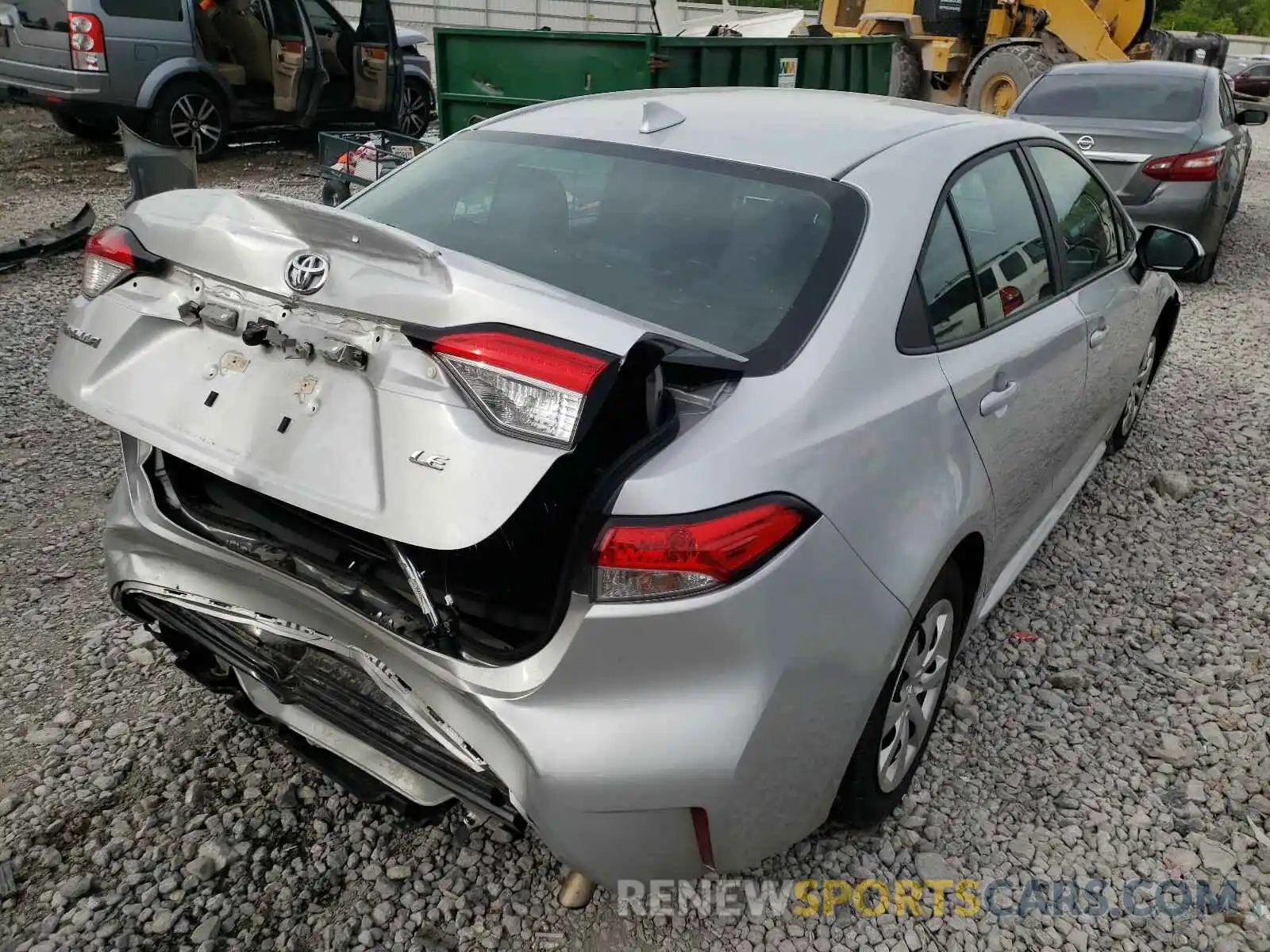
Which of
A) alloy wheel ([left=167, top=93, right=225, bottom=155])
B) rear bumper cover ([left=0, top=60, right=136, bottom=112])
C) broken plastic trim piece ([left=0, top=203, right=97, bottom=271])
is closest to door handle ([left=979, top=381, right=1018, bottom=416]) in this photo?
broken plastic trim piece ([left=0, top=203, right=97, bottom=271])

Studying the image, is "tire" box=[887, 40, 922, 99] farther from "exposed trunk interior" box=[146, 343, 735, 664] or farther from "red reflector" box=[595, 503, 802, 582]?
"red reflector" box=[595, 503, 802, 582]

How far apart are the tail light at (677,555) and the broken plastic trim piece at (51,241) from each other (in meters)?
6.71

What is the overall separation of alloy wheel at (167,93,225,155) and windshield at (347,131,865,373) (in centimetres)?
869

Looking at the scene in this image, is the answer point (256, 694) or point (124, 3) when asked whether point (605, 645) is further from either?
point (124, 3)

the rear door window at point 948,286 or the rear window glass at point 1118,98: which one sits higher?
the rear window glass at point 1118,98

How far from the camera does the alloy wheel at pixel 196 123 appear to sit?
33.4 feet

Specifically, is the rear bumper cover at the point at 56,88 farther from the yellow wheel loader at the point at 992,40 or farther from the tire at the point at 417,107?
the yellow wheel loader at the point at 992,40

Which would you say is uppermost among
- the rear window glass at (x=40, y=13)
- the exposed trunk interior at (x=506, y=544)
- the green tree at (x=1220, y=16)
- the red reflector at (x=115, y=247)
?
the green tree at (x=1220, y=16)

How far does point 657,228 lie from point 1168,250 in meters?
2.43

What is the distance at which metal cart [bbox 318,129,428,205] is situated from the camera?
7.20 metres

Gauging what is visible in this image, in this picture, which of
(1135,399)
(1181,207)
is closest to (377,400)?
(1135,399)

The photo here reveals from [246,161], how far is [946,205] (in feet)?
34.4

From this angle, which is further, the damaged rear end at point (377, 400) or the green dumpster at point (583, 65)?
the green dumpster at point (583, 65)

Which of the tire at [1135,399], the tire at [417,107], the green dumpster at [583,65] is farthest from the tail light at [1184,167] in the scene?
the tire at [417,107]
